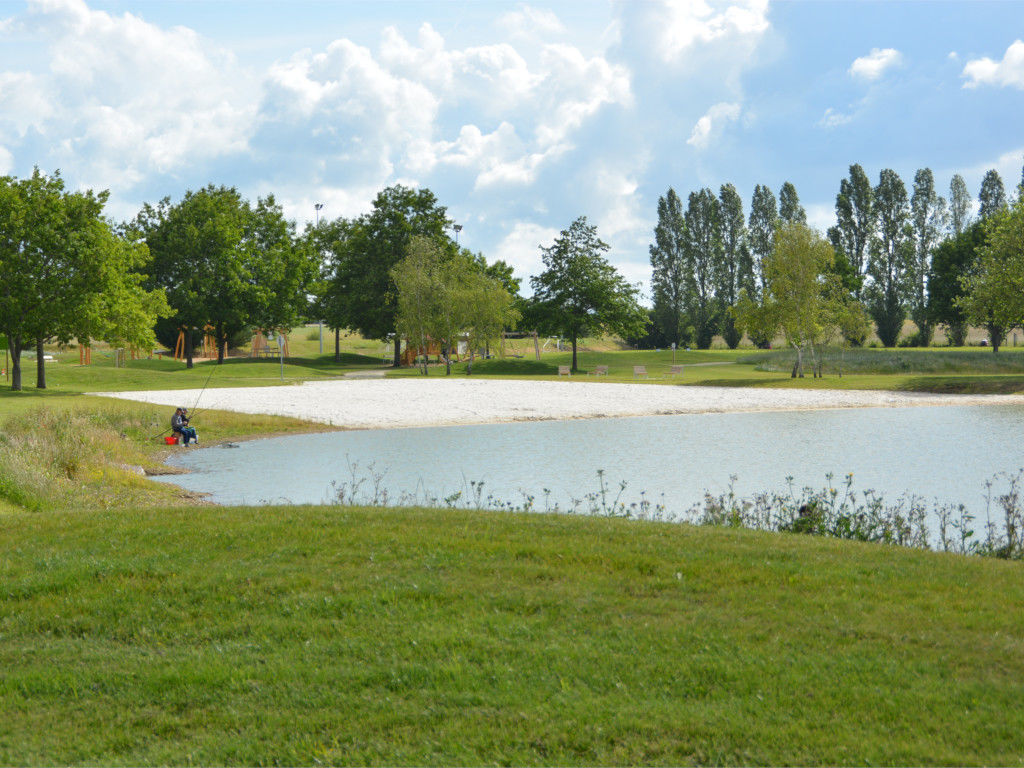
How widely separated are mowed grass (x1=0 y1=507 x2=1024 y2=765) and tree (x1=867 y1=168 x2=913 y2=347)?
80468mm

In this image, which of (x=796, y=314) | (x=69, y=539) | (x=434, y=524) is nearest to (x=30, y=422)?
(x=69, y=539)

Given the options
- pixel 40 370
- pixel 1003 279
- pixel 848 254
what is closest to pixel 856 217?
pixel 848 254

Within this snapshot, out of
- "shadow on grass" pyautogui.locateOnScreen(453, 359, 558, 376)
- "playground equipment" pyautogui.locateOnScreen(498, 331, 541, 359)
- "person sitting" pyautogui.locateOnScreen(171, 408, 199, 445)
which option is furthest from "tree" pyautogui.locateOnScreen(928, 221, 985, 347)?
"person sitting" pyautogui.locateOnScreen(171, 408, 199, 445)

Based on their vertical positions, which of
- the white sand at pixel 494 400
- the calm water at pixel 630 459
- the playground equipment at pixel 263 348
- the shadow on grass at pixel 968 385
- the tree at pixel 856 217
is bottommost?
the calm water at pixel 630 459

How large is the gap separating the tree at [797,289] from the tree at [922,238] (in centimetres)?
3388

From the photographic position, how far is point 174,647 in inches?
258

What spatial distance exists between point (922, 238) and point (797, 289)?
39301 millimetres

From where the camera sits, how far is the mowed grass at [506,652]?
4977 millimetres

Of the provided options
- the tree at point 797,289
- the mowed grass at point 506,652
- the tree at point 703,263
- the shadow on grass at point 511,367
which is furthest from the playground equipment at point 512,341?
the mowed grass at point 506,652

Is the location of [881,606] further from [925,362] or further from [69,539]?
[925,362]

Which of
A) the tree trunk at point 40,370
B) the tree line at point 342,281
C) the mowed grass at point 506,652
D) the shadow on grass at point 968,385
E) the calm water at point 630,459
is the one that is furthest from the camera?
the tree line at point 342,281

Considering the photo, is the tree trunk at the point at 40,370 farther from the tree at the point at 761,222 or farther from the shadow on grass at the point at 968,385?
the tree at the point at 761,222

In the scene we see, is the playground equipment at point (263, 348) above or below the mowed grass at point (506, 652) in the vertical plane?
above

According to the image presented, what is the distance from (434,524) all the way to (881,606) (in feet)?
15.6
